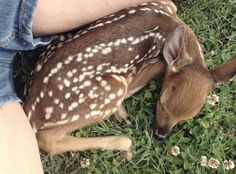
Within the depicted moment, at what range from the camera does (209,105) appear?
307cm

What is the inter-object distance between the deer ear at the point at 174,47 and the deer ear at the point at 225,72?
0.19m

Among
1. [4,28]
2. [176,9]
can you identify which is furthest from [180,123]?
[4,28]

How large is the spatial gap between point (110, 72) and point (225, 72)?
0.55 meters

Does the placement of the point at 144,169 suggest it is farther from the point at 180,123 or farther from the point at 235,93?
the point at 235,93

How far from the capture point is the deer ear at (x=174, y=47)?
261 cm

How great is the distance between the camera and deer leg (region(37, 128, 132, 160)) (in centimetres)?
277

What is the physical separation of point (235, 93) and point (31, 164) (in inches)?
47.9

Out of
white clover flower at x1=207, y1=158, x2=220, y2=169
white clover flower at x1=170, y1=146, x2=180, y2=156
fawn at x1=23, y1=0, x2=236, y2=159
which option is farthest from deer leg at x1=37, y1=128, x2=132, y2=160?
white clover flower at x1=207, y1=158, x2=220, y2=169

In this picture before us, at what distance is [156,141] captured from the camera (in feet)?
10.0

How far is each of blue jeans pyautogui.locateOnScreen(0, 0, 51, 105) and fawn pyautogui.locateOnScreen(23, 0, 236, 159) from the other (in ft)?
0.40

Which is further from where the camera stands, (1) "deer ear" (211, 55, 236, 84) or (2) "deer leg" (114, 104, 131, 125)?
(2) "deer leg" (114, 104, 131, 125)

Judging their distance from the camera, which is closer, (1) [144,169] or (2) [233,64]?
(2) [233,64]

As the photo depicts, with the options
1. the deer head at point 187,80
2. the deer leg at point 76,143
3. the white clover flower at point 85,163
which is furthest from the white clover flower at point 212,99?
the white clover flower at point 85,163

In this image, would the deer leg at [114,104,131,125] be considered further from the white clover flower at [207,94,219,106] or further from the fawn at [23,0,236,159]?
the white clover flower at [207,94,219,106]
